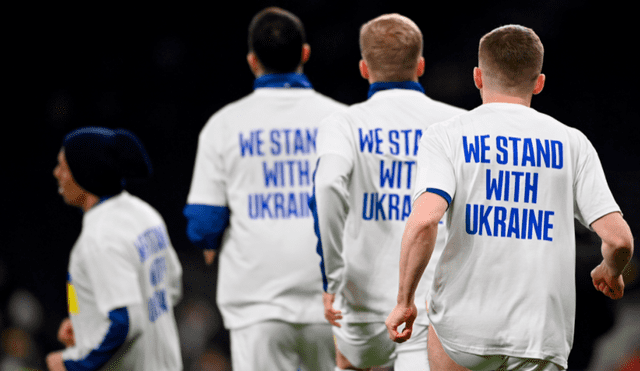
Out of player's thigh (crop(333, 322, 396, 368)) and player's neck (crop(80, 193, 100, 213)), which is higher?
player's neck (crop(80, 193, 100, 213))

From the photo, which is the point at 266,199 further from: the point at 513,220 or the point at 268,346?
the point at 513,220

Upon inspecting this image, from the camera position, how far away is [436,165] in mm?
1710

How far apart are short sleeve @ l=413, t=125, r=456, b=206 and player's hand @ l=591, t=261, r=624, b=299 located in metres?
0.44

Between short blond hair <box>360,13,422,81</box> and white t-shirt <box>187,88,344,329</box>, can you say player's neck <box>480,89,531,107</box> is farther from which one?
white t-shirt <box>187,88,344,329</box>

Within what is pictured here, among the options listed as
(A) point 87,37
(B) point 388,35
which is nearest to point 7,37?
(A) point 87,37

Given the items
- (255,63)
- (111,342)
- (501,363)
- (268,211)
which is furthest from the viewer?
(255,63)

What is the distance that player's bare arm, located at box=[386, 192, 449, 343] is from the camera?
1.64 m

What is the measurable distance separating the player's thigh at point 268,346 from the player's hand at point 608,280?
1.28m

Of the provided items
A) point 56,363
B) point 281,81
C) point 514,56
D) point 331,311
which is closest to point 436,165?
point 514,56

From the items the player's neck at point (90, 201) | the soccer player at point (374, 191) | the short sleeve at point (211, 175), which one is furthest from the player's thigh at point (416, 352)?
the player's neck at point (90, 201)

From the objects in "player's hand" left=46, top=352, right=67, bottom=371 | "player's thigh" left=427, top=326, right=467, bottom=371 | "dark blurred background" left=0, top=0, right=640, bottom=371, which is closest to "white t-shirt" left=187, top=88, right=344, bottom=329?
"player's hand" left=46, top=352, right=67, bottom=371

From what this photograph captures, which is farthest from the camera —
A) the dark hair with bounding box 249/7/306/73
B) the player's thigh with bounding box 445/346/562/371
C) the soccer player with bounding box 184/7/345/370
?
the dark hair with bounding box 249/7/306/73

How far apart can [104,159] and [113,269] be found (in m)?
0.53

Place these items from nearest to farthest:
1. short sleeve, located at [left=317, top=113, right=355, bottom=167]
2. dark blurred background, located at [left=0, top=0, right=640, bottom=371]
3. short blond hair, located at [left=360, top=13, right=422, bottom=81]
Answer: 1. short sleeve, located at [left=317, top=113, right=355, bottom=167]
2. short blond hair, located at [left=360, top=13, right=422, bottom=81]
3. dark blurred background, located at [left=0, top=0, right=640, bottom=371]
